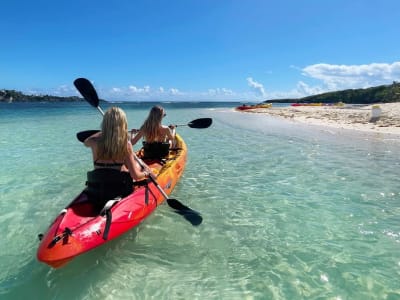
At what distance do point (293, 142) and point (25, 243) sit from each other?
38.2ft

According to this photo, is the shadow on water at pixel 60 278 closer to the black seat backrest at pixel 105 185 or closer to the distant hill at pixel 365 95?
the black seat backrest at pixel 105 185

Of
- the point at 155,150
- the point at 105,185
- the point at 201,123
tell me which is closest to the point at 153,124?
the point at 155,150

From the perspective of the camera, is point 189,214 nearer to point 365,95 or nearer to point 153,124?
point 153,124

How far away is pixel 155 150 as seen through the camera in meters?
7.04

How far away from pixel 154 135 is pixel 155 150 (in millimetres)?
364

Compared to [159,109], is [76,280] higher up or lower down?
lower down

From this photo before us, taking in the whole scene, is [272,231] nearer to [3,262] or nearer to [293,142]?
[3,262]

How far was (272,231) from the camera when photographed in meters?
4.90

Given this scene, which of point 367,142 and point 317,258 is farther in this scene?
point 367,142

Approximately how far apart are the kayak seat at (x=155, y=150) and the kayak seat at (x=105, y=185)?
2.66 metres

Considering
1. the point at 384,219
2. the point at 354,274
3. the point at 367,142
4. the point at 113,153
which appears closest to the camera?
the point at 354,274

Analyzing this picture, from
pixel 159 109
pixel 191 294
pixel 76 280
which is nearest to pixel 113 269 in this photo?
pixel 76 280

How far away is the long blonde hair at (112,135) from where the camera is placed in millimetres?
3967

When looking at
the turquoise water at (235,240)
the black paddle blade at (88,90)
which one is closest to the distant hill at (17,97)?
the turquoise water at (235,240)
